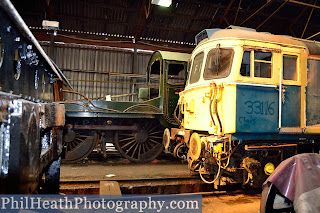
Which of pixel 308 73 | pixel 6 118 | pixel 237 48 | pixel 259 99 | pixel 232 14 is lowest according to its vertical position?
pixel 6 118

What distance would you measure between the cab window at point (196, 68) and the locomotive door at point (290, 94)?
1.61 metres

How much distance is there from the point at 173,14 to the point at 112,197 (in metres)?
9.91

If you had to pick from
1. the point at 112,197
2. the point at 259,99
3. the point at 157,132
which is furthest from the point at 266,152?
the point at 157,132

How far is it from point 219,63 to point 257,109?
1112 millimetres

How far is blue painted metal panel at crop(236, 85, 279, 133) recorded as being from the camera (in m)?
4.37

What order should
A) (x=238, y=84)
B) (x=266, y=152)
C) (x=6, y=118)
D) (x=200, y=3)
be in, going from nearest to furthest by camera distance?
(x=6, y=118) → (x=238, y=84) → (x=266, y=152) → (x=200, y=3)

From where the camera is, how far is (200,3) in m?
11.4

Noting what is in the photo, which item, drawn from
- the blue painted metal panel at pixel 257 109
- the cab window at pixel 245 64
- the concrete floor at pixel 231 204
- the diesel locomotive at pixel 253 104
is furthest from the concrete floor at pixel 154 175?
the cab window at pixel 245 64

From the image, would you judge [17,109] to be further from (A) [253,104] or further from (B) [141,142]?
(B) [141,142]

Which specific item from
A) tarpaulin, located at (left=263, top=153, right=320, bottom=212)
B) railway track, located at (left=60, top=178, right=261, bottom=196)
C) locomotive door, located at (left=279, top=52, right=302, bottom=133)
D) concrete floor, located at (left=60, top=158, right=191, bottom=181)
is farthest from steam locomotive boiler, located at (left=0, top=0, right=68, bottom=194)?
locomotive door, located at (left=279, top=52, right=302, bottom=133)

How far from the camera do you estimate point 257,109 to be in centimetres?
451

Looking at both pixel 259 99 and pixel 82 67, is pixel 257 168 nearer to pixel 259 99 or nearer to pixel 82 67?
pixel 259 99

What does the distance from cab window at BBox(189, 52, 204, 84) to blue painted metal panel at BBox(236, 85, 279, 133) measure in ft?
4.01

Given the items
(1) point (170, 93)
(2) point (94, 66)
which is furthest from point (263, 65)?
(2) point (94, 66)
